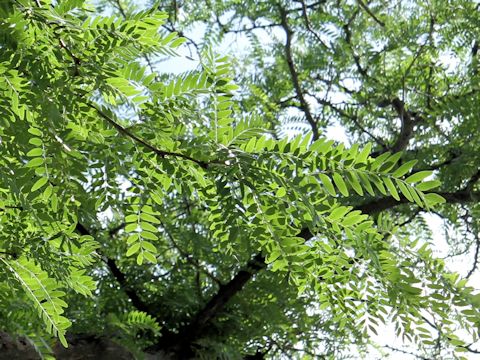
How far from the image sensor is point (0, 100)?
1.54ft

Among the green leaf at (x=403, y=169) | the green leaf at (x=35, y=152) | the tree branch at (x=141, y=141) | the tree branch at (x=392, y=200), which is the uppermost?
the tree branch at (x=392, y=200)

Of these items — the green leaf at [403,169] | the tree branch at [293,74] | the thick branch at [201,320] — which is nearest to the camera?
the green leaf at [403,169]

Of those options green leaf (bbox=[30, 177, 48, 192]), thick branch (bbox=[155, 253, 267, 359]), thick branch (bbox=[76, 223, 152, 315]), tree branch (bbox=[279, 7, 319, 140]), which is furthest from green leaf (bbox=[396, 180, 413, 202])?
tree branch (bbox=[279, 7, 319, 140])

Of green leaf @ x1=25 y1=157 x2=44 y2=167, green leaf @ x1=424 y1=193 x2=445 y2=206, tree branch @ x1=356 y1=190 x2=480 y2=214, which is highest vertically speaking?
tree branch @ x1=356 y1=190 x2=480 y2=214

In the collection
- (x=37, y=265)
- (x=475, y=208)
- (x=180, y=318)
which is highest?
(x=475, y=208)

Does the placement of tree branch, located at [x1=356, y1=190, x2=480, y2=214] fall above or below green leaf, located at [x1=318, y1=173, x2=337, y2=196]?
above

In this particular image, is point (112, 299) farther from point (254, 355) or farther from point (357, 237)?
point (357, 237)

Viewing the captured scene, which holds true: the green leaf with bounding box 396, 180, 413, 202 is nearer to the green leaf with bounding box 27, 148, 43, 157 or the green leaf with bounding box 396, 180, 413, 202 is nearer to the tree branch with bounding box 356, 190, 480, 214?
the green leaf with bounding box 27, 148, 43, 157

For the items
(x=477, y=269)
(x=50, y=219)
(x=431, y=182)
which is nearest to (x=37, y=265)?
(x=50, y=219)

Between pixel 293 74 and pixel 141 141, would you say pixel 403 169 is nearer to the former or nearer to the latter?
pixel 141 141

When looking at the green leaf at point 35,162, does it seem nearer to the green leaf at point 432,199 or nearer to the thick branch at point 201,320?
the green leaf at point 432,199

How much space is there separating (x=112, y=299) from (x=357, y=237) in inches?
43.4

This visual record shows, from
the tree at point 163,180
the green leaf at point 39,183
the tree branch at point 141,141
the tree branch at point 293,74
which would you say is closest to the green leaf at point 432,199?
the tree at point 163,180

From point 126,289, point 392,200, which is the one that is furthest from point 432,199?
point 126,289
